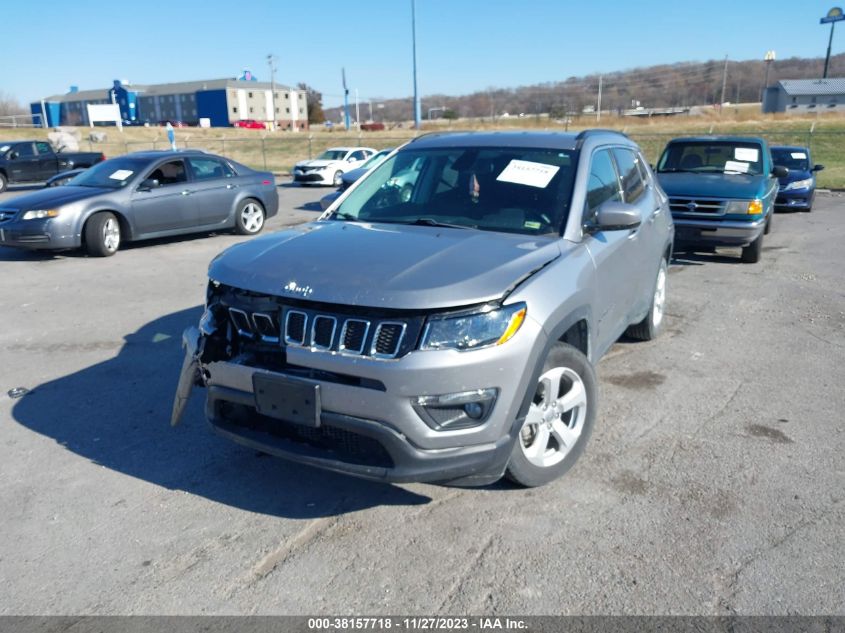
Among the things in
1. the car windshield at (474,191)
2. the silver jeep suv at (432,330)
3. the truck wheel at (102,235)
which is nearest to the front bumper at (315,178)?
the truck wheel at (102,235)

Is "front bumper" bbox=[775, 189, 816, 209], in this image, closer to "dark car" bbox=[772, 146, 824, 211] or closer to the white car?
"dark car" bbox=[772, 146, 824, 211]

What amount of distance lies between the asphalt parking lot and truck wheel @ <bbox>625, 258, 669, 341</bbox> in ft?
1.09

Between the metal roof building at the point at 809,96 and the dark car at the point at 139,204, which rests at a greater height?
the metal roof building at the point at 809,96

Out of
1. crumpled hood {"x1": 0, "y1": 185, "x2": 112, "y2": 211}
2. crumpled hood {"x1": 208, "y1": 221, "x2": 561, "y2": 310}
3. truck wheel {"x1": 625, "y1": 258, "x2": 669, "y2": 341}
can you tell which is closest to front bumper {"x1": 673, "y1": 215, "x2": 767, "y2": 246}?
truck wheel {"x1": 625, "y1": 258, "x2": 669, "y2": 341}

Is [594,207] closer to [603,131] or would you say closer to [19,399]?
[603,131]

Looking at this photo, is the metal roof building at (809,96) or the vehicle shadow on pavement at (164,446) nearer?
the vehicle shadow on pavement at (164,446)

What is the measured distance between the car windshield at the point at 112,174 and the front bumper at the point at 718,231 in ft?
27.7

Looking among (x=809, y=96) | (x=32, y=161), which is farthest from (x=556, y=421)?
(x=809, y=96)

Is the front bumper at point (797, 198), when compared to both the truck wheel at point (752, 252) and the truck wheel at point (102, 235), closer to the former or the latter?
the truck wheel at point (752, 252)

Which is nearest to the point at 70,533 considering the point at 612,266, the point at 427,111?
the point at 612,266

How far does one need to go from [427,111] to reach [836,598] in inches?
5069

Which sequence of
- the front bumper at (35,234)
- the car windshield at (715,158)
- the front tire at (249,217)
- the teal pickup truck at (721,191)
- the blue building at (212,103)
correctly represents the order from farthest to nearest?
the blue building at (212,103), the front tire at (249,217), the car windshield at (715,158), the front bumper at (35,234), the teal pickup truck at (721,191)

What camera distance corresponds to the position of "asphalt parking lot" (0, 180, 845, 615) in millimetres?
2824

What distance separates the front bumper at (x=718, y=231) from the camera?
936 cm
